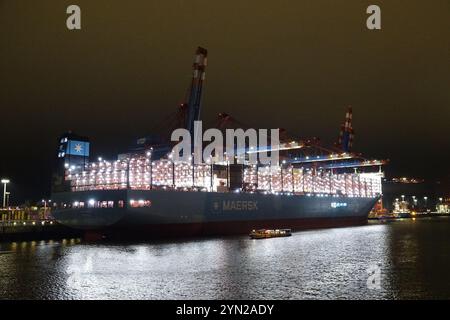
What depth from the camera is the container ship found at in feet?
143

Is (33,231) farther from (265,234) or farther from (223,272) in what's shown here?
(223,272)

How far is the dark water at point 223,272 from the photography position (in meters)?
18.5

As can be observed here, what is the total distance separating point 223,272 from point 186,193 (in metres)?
24.2

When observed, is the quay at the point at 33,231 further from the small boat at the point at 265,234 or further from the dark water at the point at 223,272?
the small boat at the point at 265,234

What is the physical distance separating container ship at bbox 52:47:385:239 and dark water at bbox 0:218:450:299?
28.0 feet

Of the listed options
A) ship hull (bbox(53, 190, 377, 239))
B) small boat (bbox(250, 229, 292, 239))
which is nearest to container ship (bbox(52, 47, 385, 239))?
ship hull (bbox(53, 190, 377, 239))

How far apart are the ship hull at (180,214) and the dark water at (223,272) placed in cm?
751

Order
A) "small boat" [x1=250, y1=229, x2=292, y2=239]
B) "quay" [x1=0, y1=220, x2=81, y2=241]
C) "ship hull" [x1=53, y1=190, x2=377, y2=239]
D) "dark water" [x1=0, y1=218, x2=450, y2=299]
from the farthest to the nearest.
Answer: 1. "small boat" [x1=250, y1=229, x2=292, y2=239]
2. "quay" [x1=0, y1=220, x2=81, y2=241]
3. "ship hull" [x1=53, y1=190, x2=377, y2=239]
4. "dark water" [x1=0, y1=218, x2=450, y2=299]

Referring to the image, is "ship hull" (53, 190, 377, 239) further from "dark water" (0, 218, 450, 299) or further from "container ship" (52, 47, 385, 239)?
"dark water" (0, 218, 450, 299)

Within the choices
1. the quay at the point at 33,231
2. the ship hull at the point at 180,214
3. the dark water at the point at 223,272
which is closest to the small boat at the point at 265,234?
the ship hull at the point at 180,214

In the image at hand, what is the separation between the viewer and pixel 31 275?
900 inches

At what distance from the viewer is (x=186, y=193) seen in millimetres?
47031
